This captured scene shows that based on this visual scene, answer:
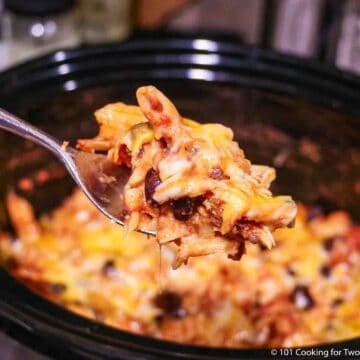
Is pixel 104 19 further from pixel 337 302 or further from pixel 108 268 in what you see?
pixel 337 302

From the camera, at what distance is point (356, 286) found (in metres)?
1.31

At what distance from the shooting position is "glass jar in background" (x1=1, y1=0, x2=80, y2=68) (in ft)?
4.90

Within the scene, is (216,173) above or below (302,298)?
above

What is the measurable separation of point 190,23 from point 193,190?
1051 mm

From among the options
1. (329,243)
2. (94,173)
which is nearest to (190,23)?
(329,243)

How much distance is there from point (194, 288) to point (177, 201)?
17.2 inches

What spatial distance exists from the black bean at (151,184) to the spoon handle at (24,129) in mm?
110

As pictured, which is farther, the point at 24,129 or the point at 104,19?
the point at 104,19

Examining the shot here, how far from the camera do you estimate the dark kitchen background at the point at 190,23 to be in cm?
154

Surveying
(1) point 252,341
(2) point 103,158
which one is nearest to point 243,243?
(2) point 103,158

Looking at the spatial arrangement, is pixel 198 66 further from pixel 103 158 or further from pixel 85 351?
pixel 85 351

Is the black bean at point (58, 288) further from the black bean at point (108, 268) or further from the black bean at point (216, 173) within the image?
the black bean at point (216, 173)

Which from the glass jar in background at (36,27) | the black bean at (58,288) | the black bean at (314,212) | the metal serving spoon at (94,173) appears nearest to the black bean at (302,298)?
the black bean at (314,212)

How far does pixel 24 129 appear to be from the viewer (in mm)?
892
